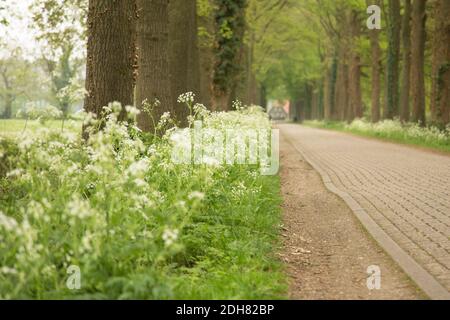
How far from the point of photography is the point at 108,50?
8.47 metres

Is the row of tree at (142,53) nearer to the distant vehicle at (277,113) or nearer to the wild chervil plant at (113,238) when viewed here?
the wild chervil plant at (113,238)

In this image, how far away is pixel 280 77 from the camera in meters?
68.1

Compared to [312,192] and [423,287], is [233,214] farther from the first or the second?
[312,192]

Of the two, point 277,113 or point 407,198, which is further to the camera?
point 277,113

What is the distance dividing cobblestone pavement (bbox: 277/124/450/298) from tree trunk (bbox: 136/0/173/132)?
4.50 metres

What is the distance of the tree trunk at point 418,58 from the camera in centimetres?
2610

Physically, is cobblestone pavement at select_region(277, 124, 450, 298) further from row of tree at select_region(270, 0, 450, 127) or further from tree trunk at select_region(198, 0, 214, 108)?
row of tree at select_region(270, 0, 450, 127)

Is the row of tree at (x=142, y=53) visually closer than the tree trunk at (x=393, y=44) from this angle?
Yes

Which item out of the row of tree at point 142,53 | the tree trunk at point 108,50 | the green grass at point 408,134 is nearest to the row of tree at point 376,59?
the green grass at point 408,134

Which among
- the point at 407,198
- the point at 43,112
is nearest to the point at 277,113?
the point at 407,198

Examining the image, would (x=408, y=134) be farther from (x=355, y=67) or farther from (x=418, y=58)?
(x=355, y=67)

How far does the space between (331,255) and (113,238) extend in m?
3.22
